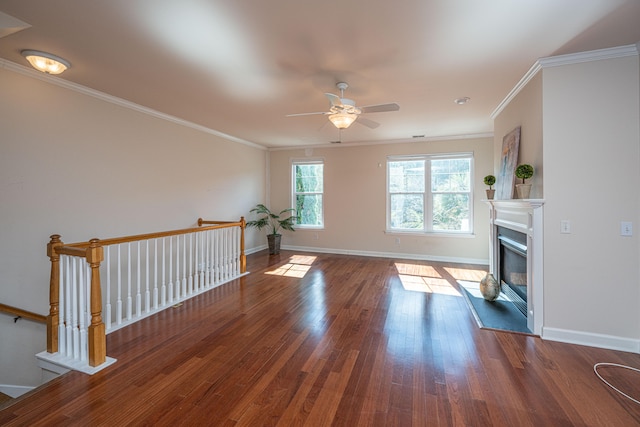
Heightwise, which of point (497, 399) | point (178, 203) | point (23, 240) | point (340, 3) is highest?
point (340, 3)

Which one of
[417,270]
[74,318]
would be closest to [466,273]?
[417,270]

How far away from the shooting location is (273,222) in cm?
740

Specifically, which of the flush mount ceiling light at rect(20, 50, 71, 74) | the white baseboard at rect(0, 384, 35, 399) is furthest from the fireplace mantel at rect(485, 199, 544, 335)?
the white baseboard at rect(0, 384, 35, 399)

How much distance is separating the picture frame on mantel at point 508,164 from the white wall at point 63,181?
495 cm

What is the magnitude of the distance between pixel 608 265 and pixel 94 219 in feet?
18.4

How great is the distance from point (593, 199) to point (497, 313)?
1.57 m

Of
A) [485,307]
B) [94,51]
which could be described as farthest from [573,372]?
[94,51]

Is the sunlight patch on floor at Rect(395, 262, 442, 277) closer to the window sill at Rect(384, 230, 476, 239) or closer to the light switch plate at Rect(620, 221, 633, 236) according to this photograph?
the window sill at Rect(384, 230, 476, 239)

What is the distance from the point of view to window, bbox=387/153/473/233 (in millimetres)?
5965

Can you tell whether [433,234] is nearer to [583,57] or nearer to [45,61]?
[583,57]

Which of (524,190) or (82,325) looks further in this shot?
(524,190)

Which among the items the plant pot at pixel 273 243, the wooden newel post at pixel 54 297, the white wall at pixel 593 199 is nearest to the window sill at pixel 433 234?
the plant pot at pixel 273 243

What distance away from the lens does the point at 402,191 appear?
636 cm

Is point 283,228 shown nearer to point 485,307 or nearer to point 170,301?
point 170,301
